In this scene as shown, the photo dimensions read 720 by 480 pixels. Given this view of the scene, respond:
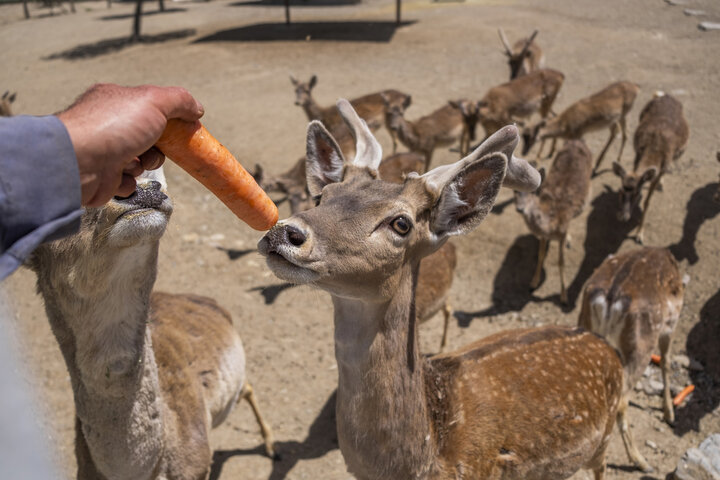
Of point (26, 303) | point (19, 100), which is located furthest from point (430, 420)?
point (19, 100)

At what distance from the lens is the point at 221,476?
4277 millimetres

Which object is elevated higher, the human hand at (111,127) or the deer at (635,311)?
the human hand at (111,127)

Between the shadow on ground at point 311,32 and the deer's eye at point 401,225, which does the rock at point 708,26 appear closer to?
the shadow on ground at point 311,32

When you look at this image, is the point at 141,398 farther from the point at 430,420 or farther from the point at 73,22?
the point at 73,22

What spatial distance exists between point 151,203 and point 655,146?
728cm

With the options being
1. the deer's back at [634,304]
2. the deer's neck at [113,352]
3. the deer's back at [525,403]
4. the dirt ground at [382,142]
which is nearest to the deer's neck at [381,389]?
the deer's back at [525,403]

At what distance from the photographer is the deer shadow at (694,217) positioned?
6.51 metres

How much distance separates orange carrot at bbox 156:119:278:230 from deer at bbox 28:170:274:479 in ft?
0.66

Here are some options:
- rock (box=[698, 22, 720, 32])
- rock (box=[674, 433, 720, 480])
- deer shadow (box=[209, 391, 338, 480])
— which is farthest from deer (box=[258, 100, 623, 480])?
rock (box=[698, 22, 720, 32])

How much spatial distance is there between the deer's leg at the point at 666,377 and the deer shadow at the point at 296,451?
278cm

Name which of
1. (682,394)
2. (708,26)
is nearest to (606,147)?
(682,394)

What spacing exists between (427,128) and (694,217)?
3.95 meters

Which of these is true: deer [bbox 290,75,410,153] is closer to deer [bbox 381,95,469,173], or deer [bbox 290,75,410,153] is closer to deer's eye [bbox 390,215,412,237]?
deer [bbox 381,95,469,173]

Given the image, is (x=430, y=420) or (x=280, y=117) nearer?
(x=430, y=420)
